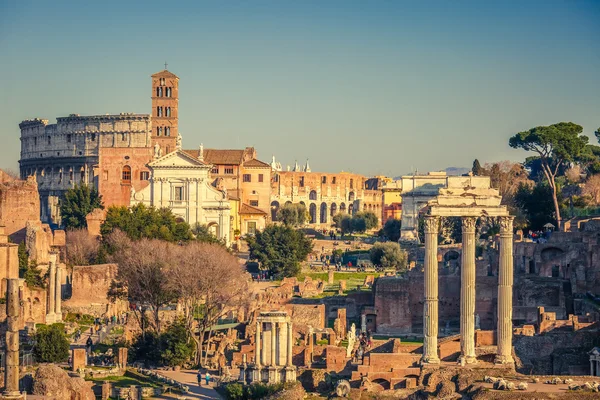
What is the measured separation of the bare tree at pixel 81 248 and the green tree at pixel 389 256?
15.4 metres

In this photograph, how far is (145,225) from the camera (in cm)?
7769

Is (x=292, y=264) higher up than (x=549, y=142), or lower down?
lower down

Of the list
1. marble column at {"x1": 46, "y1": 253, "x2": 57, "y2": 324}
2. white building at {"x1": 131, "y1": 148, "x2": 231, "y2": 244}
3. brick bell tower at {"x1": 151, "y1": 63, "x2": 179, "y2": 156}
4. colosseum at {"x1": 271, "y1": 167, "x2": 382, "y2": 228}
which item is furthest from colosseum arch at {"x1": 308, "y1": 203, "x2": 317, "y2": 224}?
marble column at {"x1": 46, "y1": 253, "x2": 57, "y2": 324}

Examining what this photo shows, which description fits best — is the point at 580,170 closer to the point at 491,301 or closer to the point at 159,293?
the point at 491,301

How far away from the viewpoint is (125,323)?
61000mm

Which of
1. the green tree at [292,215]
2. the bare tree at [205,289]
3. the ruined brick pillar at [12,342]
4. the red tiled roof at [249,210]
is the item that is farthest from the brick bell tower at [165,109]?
the ruined brick pillar at [12,342]

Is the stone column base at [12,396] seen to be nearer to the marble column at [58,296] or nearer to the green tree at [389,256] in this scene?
the marble column at [58,296]

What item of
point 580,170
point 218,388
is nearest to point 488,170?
point 580,170

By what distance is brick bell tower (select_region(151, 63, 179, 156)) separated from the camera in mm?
100812

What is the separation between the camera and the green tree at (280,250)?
78.7m

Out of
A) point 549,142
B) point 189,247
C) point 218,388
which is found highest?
point 549,142

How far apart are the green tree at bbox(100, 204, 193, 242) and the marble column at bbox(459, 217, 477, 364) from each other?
3072 centimetres

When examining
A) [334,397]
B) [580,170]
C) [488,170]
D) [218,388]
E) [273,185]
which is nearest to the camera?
[334,397]

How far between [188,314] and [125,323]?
379 cm
